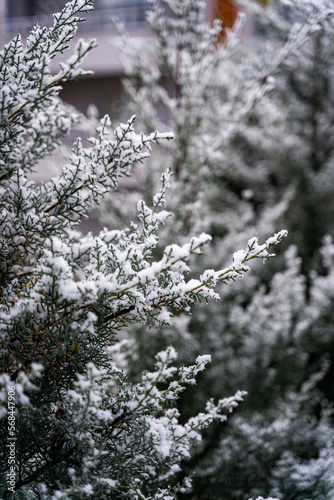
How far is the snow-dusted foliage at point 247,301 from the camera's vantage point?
204cm

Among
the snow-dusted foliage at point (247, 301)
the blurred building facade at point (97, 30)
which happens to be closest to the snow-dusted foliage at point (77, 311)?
the snow-dusted foliage at point (247, 301)

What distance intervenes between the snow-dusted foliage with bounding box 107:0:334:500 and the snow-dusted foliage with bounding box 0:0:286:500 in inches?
33.6

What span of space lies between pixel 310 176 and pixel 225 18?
248 inches

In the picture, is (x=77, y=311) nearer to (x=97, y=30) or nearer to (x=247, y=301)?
(x=247, y=301)

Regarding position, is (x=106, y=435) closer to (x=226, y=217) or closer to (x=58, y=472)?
(x=58, y=472)

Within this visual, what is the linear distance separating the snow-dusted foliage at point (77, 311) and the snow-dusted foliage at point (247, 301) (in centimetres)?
85

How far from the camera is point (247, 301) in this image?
3.92 meters

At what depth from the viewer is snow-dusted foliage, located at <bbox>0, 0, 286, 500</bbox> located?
1.08m

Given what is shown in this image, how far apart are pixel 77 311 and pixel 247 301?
117 inches

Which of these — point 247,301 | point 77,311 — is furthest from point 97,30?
point 77,311

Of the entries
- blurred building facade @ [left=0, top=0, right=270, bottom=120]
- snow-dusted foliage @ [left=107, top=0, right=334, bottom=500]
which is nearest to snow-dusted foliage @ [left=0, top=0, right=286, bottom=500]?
snow-dusted foliage @ [left=107, top=0, right=334, bottom=500]

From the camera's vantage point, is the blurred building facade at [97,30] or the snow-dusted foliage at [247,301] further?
the blurred building facade at [97,30]

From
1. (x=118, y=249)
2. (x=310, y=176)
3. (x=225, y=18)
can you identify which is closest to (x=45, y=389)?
(x=118, y=249)

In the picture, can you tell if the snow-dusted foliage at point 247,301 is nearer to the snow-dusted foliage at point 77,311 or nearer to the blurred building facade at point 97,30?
the snow-dusted foliage at point 77,311
